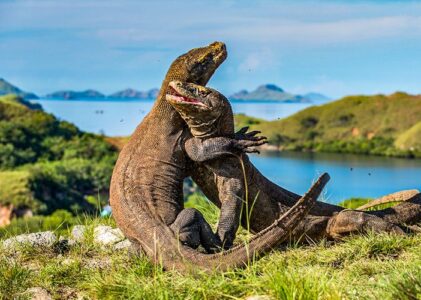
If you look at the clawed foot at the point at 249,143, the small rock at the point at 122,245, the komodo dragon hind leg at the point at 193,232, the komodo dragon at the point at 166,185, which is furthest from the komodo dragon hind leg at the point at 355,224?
the small rock at the point at 122,245

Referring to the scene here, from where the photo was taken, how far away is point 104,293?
7758 mm

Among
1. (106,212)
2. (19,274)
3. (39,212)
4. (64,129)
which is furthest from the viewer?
(64,129)

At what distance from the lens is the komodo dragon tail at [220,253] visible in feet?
26.2

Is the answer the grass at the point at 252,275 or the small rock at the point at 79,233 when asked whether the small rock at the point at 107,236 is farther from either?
the grass at the point at 252,275

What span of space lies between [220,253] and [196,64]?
2.41 m

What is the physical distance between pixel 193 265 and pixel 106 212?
5.34m

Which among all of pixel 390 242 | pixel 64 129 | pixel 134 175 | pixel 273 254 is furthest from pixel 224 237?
pixel 64 129

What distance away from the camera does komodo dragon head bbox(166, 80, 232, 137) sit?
8.54m

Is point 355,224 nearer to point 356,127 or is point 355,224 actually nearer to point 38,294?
point 38,294

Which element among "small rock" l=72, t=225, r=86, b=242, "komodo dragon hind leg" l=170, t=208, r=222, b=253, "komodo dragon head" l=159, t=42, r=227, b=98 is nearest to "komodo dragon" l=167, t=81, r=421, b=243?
"komodo dragon hind leg" l=170, t=208, r=222, b=253

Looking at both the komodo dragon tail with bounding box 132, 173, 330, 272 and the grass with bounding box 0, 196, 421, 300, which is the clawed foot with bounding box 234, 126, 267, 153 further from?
the grass with bounding box 0, 196, 421, 300

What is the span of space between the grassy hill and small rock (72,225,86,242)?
109787 mm

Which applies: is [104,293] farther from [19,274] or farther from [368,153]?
[368,153]

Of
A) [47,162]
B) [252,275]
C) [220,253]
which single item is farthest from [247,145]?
[47,162]
